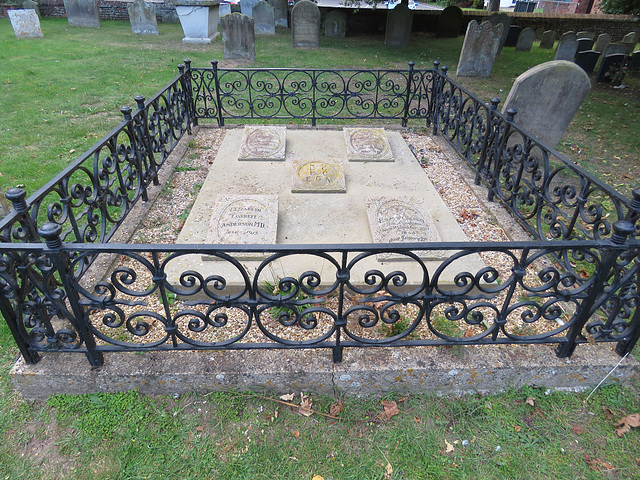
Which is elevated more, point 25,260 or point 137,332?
point 25,260

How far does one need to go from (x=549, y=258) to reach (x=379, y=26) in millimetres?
17372

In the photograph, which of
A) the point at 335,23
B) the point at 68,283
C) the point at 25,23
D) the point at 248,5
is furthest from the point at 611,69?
the point at 25,23

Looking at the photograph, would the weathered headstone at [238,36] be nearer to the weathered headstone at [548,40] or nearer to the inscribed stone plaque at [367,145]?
the inscribed stone plaque at [367,145]

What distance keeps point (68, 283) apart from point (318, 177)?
118 inches

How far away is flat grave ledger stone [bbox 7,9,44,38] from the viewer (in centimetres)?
1356

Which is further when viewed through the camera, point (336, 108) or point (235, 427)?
point (336, 108)

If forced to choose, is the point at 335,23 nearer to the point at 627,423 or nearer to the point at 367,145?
the point at 367,145

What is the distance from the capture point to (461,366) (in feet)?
8.80

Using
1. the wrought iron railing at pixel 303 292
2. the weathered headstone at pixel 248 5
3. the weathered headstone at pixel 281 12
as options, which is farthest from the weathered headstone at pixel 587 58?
the weathered headstone at pixel 248 5

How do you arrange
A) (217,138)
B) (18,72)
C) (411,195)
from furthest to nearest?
(18,72), (217,138), (411,195)

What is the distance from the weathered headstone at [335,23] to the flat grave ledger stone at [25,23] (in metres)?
10.7

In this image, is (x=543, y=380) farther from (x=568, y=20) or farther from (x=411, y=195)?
(x=568, y=20)

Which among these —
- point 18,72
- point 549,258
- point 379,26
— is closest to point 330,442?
point 549,258

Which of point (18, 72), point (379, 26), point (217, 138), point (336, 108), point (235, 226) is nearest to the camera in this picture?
point (235, 226)
